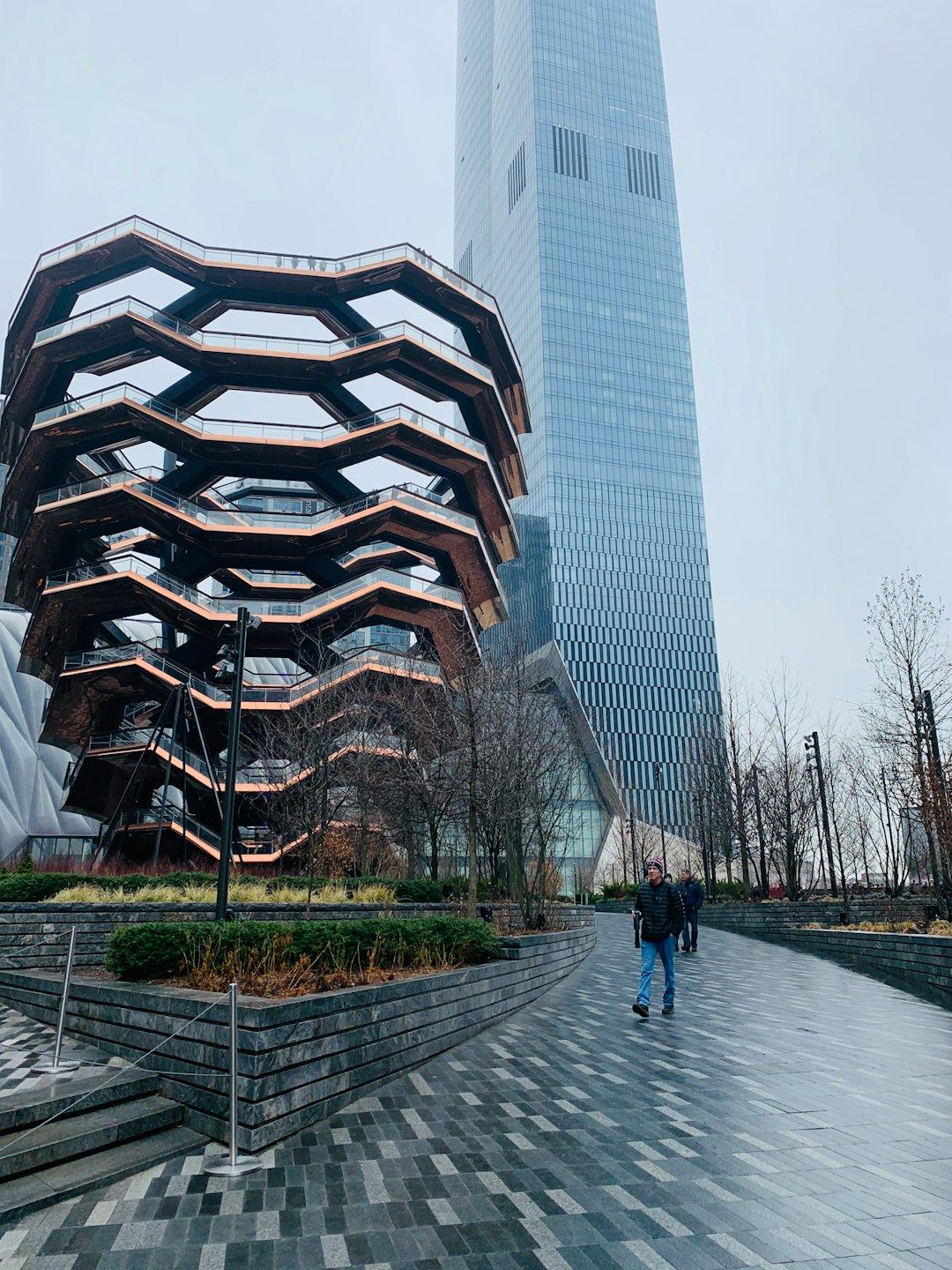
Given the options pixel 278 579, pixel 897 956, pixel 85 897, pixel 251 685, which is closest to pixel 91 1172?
pixel 85 897

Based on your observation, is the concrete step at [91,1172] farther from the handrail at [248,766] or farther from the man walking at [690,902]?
the handrail at [248,766]

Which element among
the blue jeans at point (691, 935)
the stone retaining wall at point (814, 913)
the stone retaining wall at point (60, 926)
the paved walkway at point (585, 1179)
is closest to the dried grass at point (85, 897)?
the stone retaining wall at point (60, 926)

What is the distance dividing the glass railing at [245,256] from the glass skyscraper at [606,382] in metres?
70.5

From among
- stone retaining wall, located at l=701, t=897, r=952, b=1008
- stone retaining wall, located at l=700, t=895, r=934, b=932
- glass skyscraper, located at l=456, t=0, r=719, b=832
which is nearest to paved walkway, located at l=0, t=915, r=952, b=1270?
stone retaining wall, located at l=701, t=897, r=952, b=1008

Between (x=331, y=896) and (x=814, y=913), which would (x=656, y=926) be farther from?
(x=814, y=913)

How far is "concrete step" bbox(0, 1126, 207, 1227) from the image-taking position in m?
4.66

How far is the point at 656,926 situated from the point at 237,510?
29.3m

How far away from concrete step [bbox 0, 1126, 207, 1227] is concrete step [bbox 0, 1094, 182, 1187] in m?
0.04

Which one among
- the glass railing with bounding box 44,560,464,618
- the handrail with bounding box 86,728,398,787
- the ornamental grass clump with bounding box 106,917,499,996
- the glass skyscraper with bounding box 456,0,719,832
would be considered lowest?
the ornamental grass clump with bounding box 106,917,499,996

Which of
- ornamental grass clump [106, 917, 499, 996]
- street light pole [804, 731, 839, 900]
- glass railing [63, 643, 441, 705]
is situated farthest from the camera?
glass railing [63, 643, 441, 705]

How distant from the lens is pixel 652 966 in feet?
34.7

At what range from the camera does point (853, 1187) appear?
510 cm

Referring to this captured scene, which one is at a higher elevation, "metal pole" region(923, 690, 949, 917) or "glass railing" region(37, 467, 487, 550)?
"glass railing" region(37, 467, 487, 550)

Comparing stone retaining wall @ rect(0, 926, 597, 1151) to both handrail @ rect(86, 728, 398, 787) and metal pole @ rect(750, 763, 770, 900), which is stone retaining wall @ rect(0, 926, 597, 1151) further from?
metal pole @ rect(750, 763, 770, 900)
